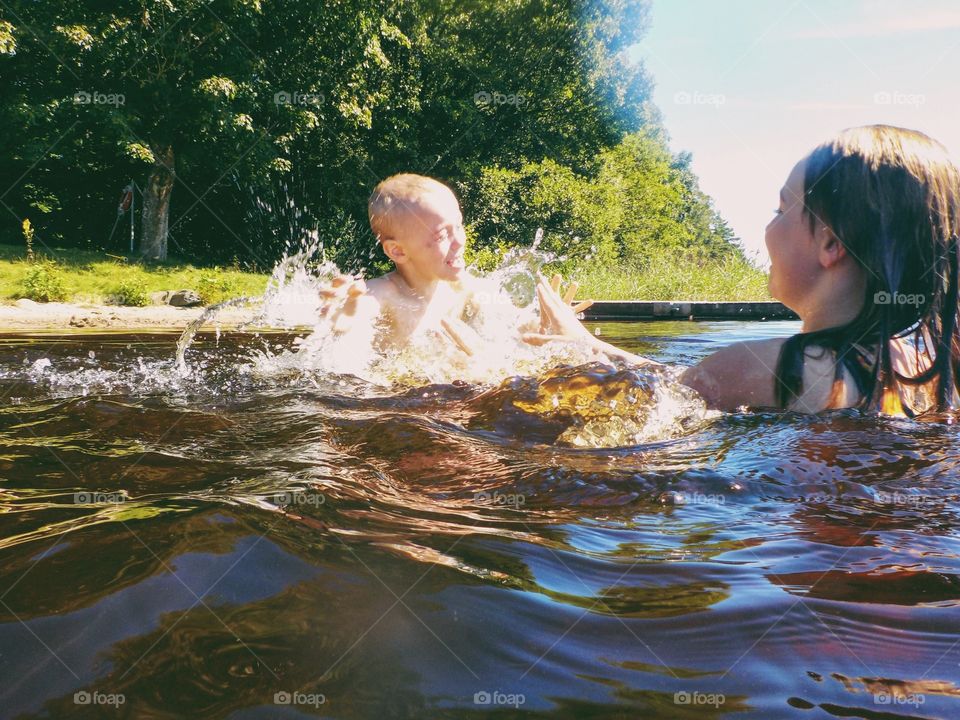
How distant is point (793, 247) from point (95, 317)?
9732 mm

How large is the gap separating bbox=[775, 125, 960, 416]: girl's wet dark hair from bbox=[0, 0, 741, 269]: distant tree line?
59.3 ft

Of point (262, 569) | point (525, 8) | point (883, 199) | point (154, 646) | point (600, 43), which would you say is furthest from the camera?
point (600, 43)

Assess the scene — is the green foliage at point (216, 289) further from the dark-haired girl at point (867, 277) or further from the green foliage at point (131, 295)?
the dark-haired girl at point (867, 277)

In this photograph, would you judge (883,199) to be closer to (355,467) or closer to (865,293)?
(865,293)

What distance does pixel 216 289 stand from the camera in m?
15.1

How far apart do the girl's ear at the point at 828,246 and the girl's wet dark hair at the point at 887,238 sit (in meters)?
0.02

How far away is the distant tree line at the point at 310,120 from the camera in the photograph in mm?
18859

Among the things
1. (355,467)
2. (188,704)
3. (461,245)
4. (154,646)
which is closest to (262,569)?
(154,646)

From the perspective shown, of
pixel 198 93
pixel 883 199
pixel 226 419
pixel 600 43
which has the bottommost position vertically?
pixel 226 419

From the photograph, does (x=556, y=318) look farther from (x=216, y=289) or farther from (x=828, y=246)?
(x=216, y=289)

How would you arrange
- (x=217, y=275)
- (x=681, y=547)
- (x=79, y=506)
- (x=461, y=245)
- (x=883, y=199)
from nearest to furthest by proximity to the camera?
(x=681, y=547), (x=79, y=506), (x=883, y=199), (x=461, y=245), (x=217, y=275)

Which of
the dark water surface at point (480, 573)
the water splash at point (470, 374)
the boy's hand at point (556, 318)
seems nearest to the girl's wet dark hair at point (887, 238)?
the dark water surface at point (480, 573)

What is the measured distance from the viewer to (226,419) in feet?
10.8

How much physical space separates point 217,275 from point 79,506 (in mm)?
16406
